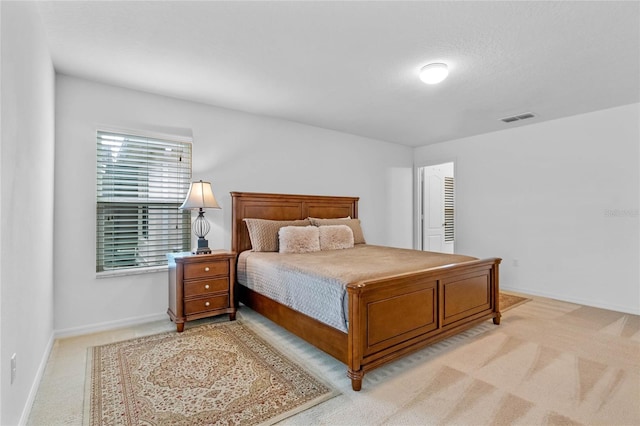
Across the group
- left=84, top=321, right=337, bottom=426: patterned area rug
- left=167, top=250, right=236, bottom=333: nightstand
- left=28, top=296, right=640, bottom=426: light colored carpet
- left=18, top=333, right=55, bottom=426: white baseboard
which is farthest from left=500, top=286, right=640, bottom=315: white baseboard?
left=18, top=333, right=55, bottom=426: white baseboard

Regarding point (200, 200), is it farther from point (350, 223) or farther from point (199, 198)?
point (350, 223)

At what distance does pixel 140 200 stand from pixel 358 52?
8.56 feet

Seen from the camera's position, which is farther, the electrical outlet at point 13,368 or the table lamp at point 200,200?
the table lamp at point 200,200

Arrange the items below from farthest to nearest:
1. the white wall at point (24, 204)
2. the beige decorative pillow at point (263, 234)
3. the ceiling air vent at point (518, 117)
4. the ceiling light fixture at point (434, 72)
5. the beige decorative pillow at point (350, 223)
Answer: the beige decorative pillow at point (350, 223) → the ceiling air vent at point (518, 117) → the beige decorative pillow at point (263, 234) → the ceiling light fixture at point (434, 72) → the white wall at point (24, 204)

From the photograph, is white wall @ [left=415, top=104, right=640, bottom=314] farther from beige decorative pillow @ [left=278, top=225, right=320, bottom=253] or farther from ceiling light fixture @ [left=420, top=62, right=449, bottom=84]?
beige decorative pillow @ [left=278, top=225, right=320, bottom=253]

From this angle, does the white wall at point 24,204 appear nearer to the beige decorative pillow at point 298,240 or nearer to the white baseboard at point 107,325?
the white baseboard at point 107,325

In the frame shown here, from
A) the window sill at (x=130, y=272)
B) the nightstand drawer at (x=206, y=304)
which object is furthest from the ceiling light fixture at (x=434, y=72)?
the window sill at (x=130, y=272)

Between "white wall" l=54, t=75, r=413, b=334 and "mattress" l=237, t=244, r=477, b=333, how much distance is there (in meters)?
0.87

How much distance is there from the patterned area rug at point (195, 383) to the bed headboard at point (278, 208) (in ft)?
4.51

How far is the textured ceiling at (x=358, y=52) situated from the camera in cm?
204

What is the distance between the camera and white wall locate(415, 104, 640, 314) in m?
3.77

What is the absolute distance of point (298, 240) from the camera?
3.64 m

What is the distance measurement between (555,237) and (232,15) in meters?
4.68

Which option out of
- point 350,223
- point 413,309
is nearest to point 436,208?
point 350,223
